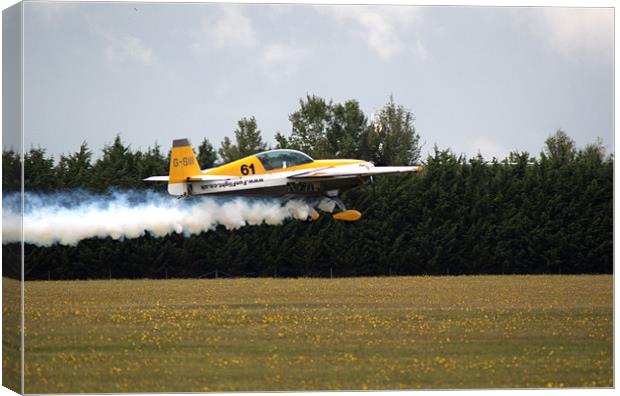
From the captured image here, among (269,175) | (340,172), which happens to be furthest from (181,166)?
(340,172)

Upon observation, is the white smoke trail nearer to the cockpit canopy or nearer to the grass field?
the cockpit canopy

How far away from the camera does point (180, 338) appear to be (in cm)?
3009

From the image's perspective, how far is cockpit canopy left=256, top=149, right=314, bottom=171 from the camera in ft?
111

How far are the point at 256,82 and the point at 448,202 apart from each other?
1440cm

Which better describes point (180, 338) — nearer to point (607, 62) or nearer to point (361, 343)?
point (361, 343)

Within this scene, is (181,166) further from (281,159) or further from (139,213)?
(139,213)

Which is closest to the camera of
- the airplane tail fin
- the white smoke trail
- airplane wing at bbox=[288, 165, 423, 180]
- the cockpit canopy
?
the airplane tail fin

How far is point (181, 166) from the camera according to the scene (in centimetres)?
3356

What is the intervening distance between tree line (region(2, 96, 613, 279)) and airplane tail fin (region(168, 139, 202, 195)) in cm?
605

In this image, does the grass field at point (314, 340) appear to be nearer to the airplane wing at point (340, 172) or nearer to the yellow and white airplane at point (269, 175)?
the yellow and white airplane at point (269, 175)

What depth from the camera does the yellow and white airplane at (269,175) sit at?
33531 millimetres

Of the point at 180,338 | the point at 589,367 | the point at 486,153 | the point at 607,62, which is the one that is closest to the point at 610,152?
the point at 607,62

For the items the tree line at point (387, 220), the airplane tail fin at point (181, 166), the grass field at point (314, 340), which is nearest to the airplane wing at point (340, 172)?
the airplane tail fin at point (181, 166)

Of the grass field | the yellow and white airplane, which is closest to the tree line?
the grass field
